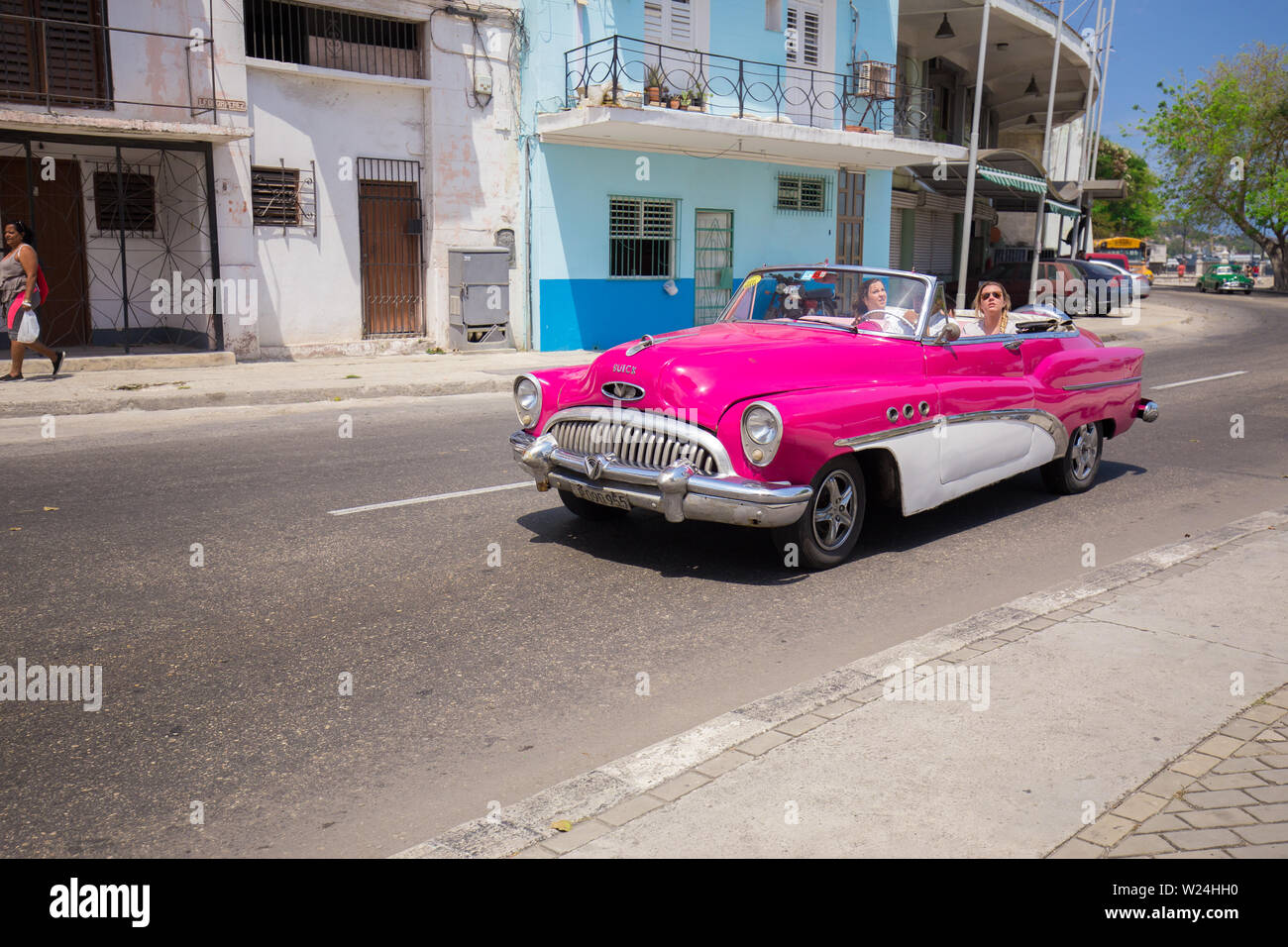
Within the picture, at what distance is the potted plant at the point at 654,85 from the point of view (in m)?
18.9

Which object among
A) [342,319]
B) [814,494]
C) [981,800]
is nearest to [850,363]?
[814,494]

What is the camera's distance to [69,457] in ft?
29.9

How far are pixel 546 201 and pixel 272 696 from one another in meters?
16.2

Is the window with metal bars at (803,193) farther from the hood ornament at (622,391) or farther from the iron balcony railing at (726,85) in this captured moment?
the hood ornament at (622,391)

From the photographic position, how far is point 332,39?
17484 millimetres

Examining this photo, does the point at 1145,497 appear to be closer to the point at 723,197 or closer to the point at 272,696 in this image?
the point at 272,696

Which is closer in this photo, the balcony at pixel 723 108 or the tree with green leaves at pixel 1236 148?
the balcony at pixel 723 108

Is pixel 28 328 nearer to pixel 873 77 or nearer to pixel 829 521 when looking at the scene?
pixel 829 521

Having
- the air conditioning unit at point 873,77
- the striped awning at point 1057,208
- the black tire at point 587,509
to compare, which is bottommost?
the black tire at point 587,509

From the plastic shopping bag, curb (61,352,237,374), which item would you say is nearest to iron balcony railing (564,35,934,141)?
curb (61,352,237,374)

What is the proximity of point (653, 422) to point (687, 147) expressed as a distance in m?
16.0

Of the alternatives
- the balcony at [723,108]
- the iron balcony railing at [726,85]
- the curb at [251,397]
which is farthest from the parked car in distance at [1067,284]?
the curb at [251,397]

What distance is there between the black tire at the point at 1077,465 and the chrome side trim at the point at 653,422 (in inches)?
144

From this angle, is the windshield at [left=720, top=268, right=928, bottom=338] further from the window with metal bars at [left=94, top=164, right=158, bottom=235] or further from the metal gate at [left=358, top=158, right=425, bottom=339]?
the window with metal bars at [left=94, top=164, right=158, bottom=235]
